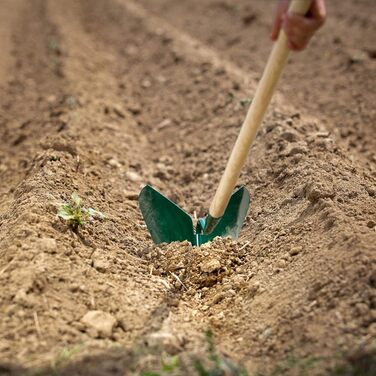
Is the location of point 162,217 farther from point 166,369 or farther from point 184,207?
point 166,369

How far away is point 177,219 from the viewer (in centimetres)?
354

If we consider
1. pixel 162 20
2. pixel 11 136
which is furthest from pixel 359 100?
pixel 162 20

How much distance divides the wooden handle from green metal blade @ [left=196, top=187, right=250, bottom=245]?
0.27 m

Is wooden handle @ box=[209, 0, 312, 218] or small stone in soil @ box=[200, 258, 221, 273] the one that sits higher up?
wooden handle @ box=[209, 0, 312, 218]

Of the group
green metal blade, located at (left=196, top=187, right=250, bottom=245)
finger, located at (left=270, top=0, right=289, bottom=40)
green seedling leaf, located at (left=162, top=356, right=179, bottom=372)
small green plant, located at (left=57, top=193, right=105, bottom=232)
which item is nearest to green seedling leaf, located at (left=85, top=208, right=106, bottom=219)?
small green plant, located at (left=57, top=193, right=105, bottom=232)

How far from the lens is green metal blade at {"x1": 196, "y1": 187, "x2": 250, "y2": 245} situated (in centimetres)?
351

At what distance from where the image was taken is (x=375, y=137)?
15.7 ft

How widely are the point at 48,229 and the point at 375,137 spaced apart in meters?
2.92

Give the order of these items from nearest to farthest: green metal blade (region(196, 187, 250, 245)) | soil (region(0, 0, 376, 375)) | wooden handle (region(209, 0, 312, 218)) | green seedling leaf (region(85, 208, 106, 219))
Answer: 1. soil (region(0, 0, 376, 375))
2. wooden handle (region(209, 0, 312, 218))
3. green seedling leaf (region(85, 208, 106, 219))
4. green metal blade (region(196, 187, 250, 245))

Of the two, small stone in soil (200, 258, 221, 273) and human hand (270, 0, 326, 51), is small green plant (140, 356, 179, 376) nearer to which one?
small stone in soil (200, 258, 221, 273)

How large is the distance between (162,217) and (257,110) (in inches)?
40.2

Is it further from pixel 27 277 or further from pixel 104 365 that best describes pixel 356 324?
pixel 27 277

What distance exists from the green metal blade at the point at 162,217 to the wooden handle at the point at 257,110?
0.30 m

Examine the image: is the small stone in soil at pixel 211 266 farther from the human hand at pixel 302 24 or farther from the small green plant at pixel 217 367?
the human hand at pixel 302 24
